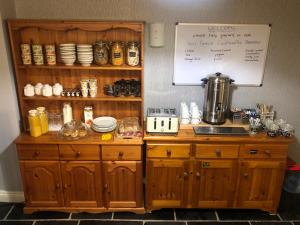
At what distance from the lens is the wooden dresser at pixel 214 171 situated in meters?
2.30

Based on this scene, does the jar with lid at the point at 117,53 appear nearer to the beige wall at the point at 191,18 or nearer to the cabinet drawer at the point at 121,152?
the beige wall at the point at 191,18

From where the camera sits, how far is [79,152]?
2312 millimetres

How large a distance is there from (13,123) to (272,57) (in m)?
2.43

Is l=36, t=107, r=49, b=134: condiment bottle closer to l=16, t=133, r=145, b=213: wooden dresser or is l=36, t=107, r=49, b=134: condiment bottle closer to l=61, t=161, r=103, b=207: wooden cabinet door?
l=16, t=133, r=145, b=213: wooden dresser

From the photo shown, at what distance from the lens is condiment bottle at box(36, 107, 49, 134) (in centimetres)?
237

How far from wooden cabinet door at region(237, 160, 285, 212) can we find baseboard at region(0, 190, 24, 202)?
207 centimetres

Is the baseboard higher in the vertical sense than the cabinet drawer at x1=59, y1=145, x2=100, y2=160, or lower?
lower

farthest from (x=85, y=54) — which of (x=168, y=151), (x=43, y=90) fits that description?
(x=168, y=151)

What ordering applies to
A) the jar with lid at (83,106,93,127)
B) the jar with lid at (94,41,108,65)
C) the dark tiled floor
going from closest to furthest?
the jar with lid at (94,41,108,65) < the dark tiled floor < the jar with lid at (83,106,93,127)

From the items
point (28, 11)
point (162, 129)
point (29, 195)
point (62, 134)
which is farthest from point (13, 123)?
point (162, 129)

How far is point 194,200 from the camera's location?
8.14 feet

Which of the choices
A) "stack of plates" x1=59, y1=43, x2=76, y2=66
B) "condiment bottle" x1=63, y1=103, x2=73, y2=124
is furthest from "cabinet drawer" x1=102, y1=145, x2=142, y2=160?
"stack of plates" x1=59, y1=43, x2=76, y2=66

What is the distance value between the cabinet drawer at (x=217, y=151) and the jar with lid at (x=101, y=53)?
43.2 inches

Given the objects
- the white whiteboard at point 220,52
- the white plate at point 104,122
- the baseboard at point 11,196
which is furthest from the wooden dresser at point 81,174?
the white whiteboard at point 220,52
